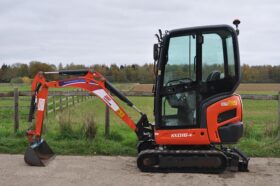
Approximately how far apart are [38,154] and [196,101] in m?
3.25

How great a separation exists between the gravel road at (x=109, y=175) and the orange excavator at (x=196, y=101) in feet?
0.80

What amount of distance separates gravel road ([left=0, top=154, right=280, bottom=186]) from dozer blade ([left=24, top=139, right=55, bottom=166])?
0.14 meters

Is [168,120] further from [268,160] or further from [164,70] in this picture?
[268,160]

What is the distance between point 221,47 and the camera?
7.17 meters

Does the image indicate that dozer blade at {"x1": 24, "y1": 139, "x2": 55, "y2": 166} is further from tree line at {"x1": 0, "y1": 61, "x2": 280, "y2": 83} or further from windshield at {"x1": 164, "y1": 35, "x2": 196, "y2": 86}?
windshield at {"x1": 164, "y1": 35, "x2": 196, "y2": 86}

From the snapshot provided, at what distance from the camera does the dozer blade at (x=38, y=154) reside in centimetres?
761

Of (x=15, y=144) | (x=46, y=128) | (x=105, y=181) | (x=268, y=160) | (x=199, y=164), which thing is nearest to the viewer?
(x=105, y=181)

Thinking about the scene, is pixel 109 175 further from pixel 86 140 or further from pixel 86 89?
pixel 86 140

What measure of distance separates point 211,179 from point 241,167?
0.90m

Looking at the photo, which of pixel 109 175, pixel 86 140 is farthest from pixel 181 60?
pixel 86 140

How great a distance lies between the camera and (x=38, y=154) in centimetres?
789

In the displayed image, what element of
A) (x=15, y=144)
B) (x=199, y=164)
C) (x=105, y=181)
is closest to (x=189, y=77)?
(x=199, y=164)

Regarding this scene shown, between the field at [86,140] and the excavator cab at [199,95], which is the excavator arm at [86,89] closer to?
the excavator cab at [199,95]

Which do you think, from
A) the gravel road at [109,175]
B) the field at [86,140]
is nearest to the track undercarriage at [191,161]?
the gravel road at [109,175]
